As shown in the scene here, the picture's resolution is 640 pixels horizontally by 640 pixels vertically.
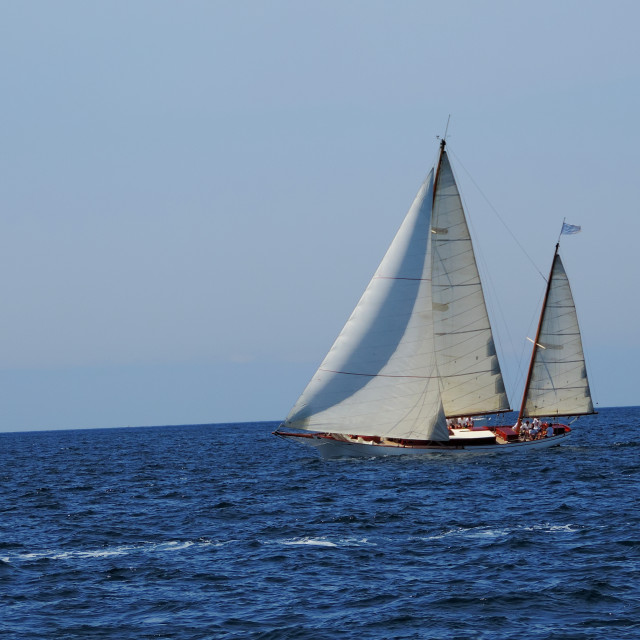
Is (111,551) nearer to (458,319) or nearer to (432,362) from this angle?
(432,362)

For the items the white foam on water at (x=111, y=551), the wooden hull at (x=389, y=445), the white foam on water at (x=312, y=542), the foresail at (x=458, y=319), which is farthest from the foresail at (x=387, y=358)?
the white foam on water at (x=111, y=551)

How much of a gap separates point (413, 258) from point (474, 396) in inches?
404

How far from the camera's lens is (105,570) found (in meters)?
27.2

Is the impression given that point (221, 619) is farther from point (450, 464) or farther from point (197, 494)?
point (450, 464)

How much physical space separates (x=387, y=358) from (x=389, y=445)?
6.06 meters

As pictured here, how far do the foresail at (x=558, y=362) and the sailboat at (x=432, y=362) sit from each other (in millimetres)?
64

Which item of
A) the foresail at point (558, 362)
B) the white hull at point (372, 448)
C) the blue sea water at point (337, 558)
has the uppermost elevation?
the foresail at point (558, 362)

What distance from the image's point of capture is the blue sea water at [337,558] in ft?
69.4

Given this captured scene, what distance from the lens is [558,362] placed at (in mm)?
60969

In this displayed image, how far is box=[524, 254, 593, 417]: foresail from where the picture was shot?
59.9 meters

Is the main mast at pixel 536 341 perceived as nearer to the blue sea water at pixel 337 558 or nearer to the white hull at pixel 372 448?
the white hull at pixel 372 448

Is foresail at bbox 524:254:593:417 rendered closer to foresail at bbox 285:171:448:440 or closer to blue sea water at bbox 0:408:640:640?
foresail at bbox 285:171:448:440

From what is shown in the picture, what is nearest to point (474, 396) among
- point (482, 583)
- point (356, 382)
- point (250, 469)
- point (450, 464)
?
point (450, 464)

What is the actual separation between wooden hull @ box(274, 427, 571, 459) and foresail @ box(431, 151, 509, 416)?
2.00 metres
